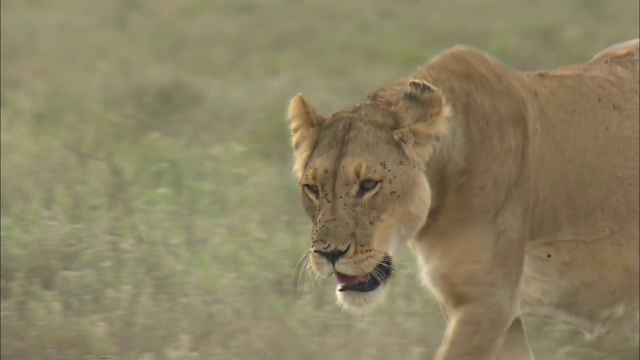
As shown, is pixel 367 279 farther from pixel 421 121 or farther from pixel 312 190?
pixel 421 121

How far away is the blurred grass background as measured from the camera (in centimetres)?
548

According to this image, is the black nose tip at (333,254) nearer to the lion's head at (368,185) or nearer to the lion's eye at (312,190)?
the lion's head at (368,185)

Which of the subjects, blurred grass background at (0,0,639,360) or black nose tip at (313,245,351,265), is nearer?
black nose tip at (313,245,351,265)

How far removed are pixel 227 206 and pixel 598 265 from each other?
285cm

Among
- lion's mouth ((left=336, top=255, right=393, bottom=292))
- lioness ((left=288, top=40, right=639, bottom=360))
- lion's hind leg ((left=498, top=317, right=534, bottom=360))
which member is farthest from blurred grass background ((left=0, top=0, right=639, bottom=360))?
lion's mouth ((left=336, top=255, right=393, bottom=292))

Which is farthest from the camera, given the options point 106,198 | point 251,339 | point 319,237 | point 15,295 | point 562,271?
point 106,198

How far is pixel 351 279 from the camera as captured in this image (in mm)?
4090

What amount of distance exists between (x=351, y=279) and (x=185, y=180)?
12.0ft

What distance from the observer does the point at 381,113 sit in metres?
4.15

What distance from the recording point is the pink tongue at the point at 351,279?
4.08 meters

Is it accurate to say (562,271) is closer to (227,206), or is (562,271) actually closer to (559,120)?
(559,120)

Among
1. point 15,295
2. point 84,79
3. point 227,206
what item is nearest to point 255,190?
point 227,206

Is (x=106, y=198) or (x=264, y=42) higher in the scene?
(x=264, y=42)

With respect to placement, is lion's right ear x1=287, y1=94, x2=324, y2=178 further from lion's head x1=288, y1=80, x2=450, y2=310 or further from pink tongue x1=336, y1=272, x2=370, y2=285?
pink tongue x1=336, y1=272, x2=370, y2=285
